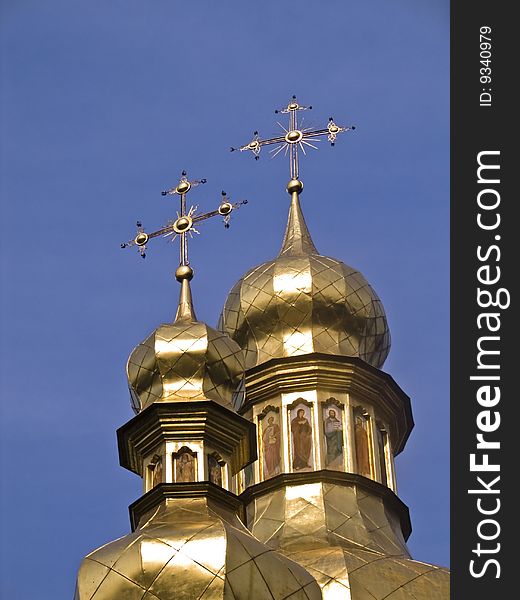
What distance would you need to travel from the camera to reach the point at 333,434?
25.5 metres

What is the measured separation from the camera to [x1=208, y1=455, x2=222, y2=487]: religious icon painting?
21547 millimetres

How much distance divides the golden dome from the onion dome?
12.2 ft

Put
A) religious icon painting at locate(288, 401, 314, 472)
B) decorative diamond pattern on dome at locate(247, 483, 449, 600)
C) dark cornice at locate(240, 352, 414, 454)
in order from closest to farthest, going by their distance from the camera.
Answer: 1. decorative diamond pattern on dome at locate(247, 483, 449, 600)
2. religious icon painting at locate(288, 401, 314, 472)
3. dark cornice at locate(240, 352, 414, 454)

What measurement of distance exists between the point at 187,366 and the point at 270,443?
3725 millimetres

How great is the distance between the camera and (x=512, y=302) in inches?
650

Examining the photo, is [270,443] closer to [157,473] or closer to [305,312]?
[305,312]

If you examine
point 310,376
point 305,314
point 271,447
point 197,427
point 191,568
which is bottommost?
point 191,568

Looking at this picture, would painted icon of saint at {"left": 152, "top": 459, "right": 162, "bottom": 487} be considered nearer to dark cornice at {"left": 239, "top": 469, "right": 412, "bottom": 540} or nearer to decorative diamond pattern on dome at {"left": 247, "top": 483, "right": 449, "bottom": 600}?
decorative diamond pattern on dome at {"left": 247, "top": 483, "right": 449, "bottom": 600}

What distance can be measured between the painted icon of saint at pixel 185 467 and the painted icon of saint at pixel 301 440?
3.58 metres

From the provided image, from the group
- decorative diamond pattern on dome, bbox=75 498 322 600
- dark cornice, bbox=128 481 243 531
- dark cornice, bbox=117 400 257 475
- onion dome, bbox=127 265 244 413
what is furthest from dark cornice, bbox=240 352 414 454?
decorative diamond pattern on dome, bbox=75 498 322 600

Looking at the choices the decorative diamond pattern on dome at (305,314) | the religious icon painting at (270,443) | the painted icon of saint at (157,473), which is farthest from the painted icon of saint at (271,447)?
the painted icon of saint at (157,473)

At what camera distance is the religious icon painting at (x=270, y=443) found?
25.1 metres

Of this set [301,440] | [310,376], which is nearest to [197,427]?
[301,440]

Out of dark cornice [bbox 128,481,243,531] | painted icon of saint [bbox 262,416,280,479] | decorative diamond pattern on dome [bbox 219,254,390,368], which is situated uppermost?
decorative diamond pattern on dome [bbox 219,254,390,368]
